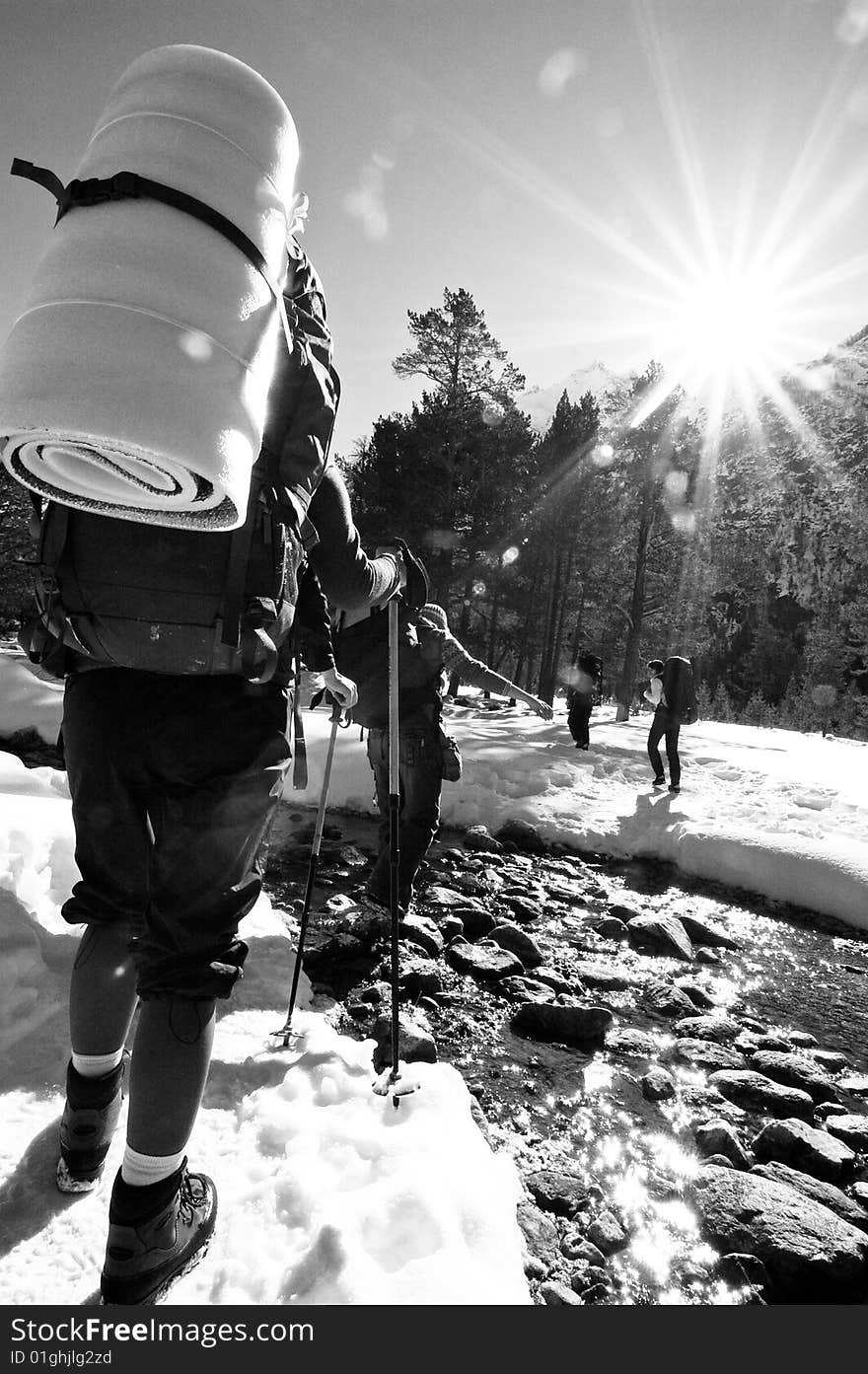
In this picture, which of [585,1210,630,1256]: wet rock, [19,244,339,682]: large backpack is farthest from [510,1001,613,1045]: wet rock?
[19,244,339,682]: large backpack

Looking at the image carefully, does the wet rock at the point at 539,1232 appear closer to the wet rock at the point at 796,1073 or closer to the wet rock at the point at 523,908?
the wet rock at the point at 796,1073

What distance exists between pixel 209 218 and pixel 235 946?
1.55 m

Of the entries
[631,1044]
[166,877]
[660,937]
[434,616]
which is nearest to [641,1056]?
[631,1044]

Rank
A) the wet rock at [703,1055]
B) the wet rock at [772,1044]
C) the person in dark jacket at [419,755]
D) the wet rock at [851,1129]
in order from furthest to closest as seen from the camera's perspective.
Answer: the person in dark jacket at [419,755] → the wet rock at [772,1044] → the wet rock at [703,1055] → the wet rock at [851,1129]

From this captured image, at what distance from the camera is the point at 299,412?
152 centimetres

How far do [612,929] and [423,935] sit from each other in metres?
1.60

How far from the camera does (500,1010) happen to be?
3637 mm

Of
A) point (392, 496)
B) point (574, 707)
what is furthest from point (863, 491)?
point (574, 707)

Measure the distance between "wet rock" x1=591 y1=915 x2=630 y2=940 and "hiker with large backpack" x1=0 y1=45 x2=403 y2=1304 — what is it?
151 inches

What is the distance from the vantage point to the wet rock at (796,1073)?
318 cm

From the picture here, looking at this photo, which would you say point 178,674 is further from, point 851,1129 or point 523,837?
point 523,837

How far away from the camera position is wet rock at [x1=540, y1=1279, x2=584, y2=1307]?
178cm

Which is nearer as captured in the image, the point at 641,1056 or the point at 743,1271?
the point at 743,1271

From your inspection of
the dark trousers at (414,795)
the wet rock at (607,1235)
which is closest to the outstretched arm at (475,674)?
the dark trousers at (414,795)
